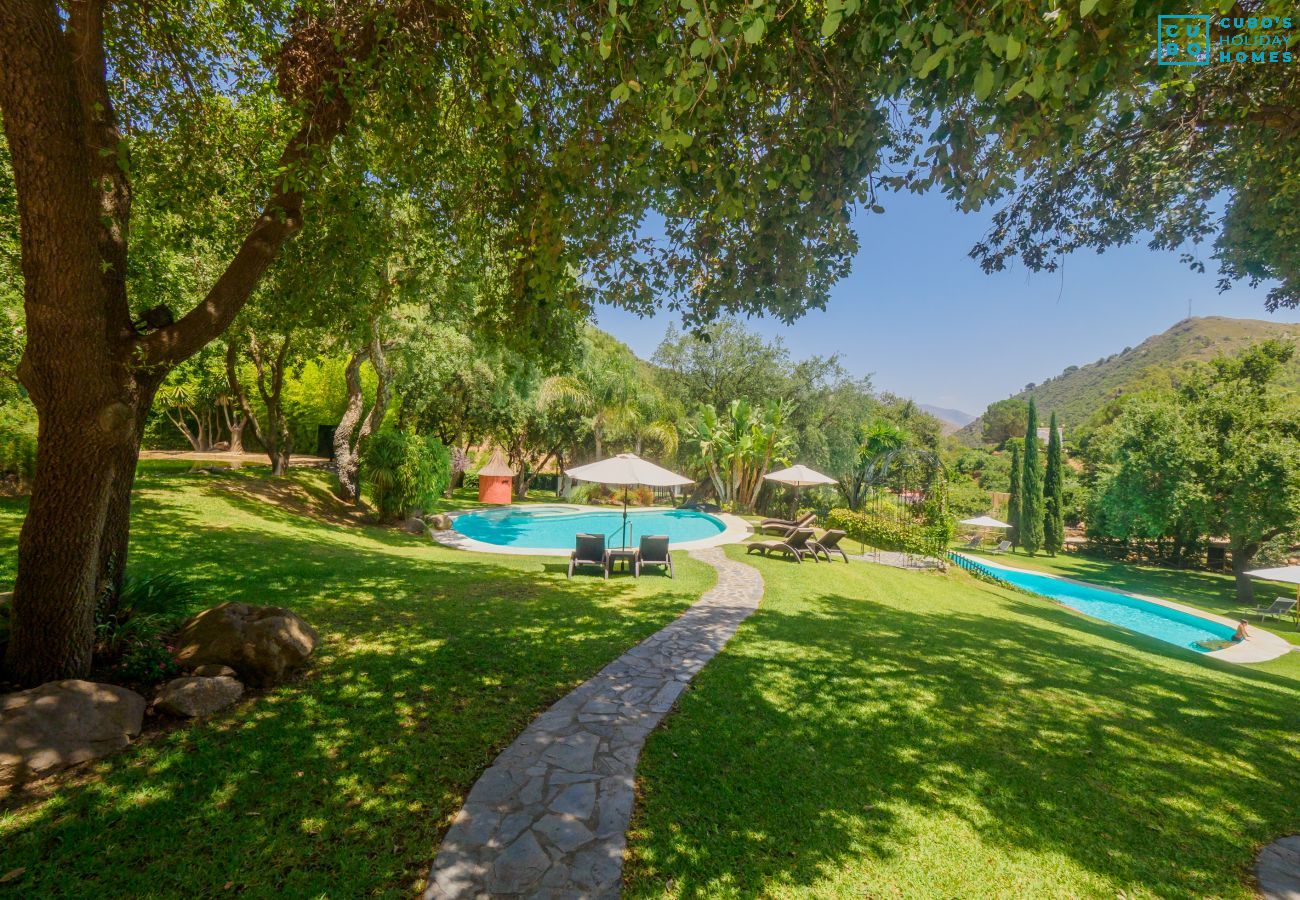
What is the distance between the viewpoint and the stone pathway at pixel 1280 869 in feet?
9.68

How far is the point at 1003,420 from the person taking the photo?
8188 centimetres

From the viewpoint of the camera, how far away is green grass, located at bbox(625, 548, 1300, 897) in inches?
115

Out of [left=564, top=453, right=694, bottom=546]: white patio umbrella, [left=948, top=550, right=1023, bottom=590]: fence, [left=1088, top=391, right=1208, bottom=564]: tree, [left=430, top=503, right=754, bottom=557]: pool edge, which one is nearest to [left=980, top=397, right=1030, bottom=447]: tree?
[left=1088, top=391, right=1208, bottom=564]: tree

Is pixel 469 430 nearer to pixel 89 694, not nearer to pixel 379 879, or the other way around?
pixel 89 694

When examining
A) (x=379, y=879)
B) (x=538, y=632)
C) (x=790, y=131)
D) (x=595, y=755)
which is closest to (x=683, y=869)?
(x=595, y=755)

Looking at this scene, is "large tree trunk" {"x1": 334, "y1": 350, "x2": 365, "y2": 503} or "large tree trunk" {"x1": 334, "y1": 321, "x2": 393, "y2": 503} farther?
"large tree trunk" {"x1": 334, "y1": 350, "x2": 365, "y2": 503}

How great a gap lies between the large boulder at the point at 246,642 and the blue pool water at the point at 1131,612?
61.3 feet

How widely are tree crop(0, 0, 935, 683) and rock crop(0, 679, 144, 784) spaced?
1.90ft

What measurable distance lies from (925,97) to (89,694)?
7.23 metres

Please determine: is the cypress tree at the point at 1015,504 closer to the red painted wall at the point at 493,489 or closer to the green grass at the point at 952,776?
the green grass at the point at 952,776

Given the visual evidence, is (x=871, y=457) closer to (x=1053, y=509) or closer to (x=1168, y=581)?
(x=1168, y=581)

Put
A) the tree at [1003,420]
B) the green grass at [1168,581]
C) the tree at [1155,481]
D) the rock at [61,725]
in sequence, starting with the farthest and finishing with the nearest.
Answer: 1. the tree at [1003,420]
2. the tree at [1155,481]
3. the green grass at [1168,581]
4. the rock at [61,725]

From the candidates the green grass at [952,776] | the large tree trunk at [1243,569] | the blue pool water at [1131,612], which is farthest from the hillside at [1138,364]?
the green grass at [952,776]

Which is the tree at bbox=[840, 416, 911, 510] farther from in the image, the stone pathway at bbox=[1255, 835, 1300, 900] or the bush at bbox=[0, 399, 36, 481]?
the bush at bbox=[0, 399, 36, 481]
